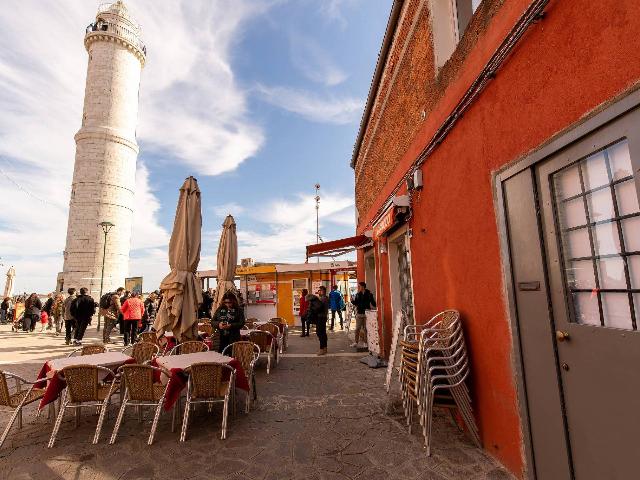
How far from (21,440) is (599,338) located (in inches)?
234

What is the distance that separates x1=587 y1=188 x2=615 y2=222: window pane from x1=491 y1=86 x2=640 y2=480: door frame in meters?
0.39

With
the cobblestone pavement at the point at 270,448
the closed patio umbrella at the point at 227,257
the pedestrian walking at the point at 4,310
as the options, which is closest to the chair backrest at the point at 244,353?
the cobblestone pavement at the point at 270,448

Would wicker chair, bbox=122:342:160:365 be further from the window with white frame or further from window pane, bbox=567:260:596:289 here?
the window with white frame

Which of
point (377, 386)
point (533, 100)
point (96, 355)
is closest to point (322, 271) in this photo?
point (377, 386)

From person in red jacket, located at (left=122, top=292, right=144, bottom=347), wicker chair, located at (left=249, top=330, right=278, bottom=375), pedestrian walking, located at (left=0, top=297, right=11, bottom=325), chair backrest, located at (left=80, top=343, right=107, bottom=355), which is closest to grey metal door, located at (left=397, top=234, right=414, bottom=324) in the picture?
wicker chair, located at (left=249, top=330, right=278, bottom=375)

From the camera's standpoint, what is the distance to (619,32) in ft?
6.38

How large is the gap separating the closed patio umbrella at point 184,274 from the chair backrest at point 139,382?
1.67 metres

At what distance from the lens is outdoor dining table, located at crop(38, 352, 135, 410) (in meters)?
4.16

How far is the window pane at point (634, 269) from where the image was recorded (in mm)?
1986

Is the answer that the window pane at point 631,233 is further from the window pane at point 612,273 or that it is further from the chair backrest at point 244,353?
the chair backrest at point 244,353

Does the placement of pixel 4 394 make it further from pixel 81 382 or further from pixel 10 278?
pixel 10 278

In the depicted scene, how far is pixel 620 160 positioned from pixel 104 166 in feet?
119

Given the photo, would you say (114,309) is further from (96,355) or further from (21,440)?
(21,440)

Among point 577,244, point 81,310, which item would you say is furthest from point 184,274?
point 81,310
